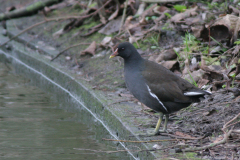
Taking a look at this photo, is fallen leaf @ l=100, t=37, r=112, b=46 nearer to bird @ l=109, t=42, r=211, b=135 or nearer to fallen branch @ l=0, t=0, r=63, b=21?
bird @ l=109, t=42, r=211, b=135

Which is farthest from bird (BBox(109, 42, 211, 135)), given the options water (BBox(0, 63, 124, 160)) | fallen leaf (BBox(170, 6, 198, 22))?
fallen leaf (BBox(170, 6, 198, 22))

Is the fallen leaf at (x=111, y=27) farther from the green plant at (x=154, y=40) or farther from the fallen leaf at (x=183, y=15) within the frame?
the fallen leaf at (x=183, y=15)

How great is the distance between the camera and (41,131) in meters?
4.60

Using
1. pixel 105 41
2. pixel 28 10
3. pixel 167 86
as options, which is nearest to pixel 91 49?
pixel 105 41

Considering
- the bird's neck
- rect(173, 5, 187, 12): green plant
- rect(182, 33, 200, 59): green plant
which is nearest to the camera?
the bird's neck

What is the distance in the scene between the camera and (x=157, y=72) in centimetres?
404

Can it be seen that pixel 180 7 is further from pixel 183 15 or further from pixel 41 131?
pixel 41 131

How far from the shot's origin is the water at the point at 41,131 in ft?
12.9

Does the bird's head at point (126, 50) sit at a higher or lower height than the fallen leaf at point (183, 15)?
lower

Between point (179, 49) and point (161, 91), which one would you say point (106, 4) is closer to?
point (179, 49)

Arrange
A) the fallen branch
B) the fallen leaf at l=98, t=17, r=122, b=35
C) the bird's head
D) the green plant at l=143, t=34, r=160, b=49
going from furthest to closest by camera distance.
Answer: the fallen branch < the fallen leaf at l=98, t=17, r=122, b=35 < the green plant at l=143, t=34, r=160, b=49 < the bird's head

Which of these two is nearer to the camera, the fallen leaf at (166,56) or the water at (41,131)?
the water at (41,131)

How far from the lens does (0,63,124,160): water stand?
394 cm

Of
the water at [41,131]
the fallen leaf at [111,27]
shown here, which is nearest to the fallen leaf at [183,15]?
the fallen leaf at [111,27]
